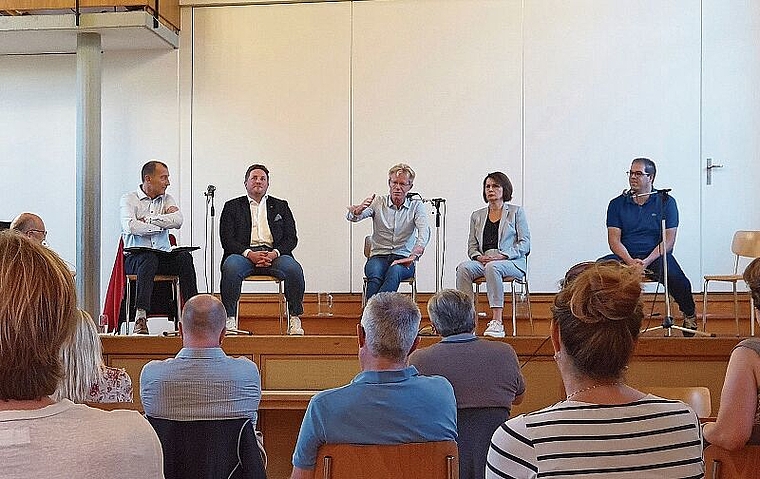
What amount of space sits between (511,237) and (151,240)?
2.42m

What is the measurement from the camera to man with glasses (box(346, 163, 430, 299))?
249 inches

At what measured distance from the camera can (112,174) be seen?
8.30 m

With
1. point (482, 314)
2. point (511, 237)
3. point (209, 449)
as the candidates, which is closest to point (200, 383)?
point (209, 449)

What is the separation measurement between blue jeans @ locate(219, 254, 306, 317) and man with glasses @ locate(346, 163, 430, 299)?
Result: 0.53 m

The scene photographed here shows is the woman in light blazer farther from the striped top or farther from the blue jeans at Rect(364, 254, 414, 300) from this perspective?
the striped top

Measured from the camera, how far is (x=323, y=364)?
5.33 metres

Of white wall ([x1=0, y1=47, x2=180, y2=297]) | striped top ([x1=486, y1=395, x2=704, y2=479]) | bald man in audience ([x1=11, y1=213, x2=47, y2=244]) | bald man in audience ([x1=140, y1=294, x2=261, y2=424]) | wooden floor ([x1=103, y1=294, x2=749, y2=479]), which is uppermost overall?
white wall ([x1=0, y1=47, x2=180, y2=297])

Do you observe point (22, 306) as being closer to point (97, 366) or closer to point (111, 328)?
point (97, 366)

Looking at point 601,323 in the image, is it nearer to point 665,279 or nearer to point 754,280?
point 754,280

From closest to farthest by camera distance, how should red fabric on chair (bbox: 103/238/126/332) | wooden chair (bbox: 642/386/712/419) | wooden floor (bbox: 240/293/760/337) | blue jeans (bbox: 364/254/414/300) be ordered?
wooden chair (bbox: 642/386/712/419), blue jeans (bbox: 364/254/414/300), red fabric on chair (bbox: 103/238/126/332), wooden floor (bbox: 240/293/760/337)

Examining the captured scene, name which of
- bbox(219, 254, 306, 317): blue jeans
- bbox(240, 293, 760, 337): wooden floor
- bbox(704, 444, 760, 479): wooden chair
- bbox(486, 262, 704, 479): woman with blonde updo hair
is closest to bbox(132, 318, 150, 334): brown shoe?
bbox(219, 254, 306, 317): blue jeans

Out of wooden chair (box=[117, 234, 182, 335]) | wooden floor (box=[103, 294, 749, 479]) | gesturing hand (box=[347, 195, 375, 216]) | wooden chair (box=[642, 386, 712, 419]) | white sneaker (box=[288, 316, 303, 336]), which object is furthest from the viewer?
gesturing hand (box=[347, 195, 375, 216])

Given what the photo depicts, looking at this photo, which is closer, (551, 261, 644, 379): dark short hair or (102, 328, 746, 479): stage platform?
(551, 261, 644, 379): dark short hair

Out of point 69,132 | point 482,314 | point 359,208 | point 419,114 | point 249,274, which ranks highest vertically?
point 419,114
